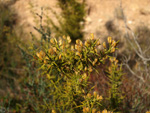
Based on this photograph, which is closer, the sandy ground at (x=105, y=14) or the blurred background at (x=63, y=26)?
the blurred background at (x=63, y=26)

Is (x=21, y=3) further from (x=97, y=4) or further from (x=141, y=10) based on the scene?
(x=141, y=10)

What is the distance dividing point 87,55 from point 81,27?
2.73 metres

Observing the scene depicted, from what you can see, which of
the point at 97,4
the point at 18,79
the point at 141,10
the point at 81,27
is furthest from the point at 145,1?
the point at 18,79

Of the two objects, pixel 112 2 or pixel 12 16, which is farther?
pixel 112 2

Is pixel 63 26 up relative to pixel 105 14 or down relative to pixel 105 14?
down

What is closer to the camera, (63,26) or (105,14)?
(63,26)

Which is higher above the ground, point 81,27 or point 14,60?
point 81,27

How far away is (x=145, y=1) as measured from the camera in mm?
4422

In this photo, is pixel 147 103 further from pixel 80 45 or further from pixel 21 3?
pixel 21 3

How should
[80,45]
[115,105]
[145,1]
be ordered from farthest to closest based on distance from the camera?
[145,1], [115,105], [80,45]

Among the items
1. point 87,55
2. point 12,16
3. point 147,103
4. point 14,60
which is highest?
point 12,16

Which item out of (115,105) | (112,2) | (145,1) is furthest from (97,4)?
(115,105)

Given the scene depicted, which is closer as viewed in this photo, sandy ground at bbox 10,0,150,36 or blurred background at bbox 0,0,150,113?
blurred background at bbox 0,0,150,113

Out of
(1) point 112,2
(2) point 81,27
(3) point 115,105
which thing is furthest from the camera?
(1) point 112,2
